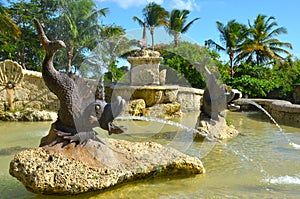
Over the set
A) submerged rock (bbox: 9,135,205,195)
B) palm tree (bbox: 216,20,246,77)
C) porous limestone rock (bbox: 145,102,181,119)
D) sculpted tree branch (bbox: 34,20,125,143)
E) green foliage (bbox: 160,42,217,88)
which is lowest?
submerged rock (bbox: 9,135,205,195)

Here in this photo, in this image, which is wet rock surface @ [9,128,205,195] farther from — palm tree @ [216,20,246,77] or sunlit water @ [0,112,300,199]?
palm tree @ [216,20,246,77]

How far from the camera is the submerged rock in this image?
3.36m

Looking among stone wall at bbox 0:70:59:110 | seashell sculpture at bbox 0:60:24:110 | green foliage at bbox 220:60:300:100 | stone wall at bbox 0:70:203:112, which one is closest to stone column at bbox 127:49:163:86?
stone wall at bbox 0:70:203:112

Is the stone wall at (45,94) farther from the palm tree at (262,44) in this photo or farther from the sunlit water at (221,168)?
the palm tree at (262,44)

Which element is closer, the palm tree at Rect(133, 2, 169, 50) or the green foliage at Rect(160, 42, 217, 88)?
the green foliage at Rect(160, 42, 217, 88)

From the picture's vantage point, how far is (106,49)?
2705 cm

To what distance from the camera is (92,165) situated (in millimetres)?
3688

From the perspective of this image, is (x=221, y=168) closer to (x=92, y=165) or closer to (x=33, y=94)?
(x=92, y=165)

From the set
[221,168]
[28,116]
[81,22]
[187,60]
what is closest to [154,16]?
[81,22]

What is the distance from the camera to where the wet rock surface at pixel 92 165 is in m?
3.36

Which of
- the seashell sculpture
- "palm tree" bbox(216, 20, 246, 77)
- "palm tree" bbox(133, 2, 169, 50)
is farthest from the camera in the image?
"palm tree" bbox(133, 2, 169, 50)

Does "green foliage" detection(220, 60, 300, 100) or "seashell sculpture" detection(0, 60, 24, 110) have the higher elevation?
"green foliage" detection(220, 60, 300, 100)

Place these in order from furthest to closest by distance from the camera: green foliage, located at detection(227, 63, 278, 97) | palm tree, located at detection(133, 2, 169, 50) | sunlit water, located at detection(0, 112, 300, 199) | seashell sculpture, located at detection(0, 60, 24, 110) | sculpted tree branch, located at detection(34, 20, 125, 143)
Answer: palm tree, located at detection(133, 2, 169, 50) → green foliage, located at detection(227, 63, 278, 97) → seashell sculpture, located at detection(0, 60, 24, 110) → sculpted tree branch, located at detection(34, 20, 125, 143) → sunlit water, located at detection(0, 112, 300, 199)

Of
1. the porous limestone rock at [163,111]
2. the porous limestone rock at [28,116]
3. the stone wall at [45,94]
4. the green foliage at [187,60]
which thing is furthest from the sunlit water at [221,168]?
the green foliage at [187,60]
